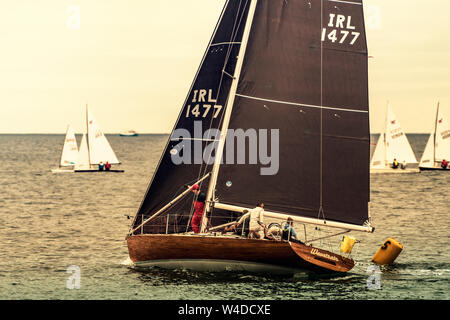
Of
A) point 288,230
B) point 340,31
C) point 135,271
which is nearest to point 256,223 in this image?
point 288,230

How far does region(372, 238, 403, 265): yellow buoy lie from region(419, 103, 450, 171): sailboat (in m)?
53.6

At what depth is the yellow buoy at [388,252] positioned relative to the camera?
26.7 metres

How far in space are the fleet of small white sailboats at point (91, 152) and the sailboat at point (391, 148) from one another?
29.7 m

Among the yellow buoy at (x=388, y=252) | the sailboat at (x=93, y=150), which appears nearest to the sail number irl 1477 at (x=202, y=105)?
the yellow buoy at (x=388, y=252)

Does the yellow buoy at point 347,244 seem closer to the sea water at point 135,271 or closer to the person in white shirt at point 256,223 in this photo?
the sea water at point 135,271

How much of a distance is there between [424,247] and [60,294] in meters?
17.5

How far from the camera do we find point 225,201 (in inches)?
921

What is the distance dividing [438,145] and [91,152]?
3908cm

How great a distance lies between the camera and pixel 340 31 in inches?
920

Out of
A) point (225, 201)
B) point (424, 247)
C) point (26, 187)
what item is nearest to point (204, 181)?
point (225, 201)

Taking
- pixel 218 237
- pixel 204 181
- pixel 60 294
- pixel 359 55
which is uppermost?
pixel 359 55

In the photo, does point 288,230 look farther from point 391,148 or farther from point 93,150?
point 391,148
